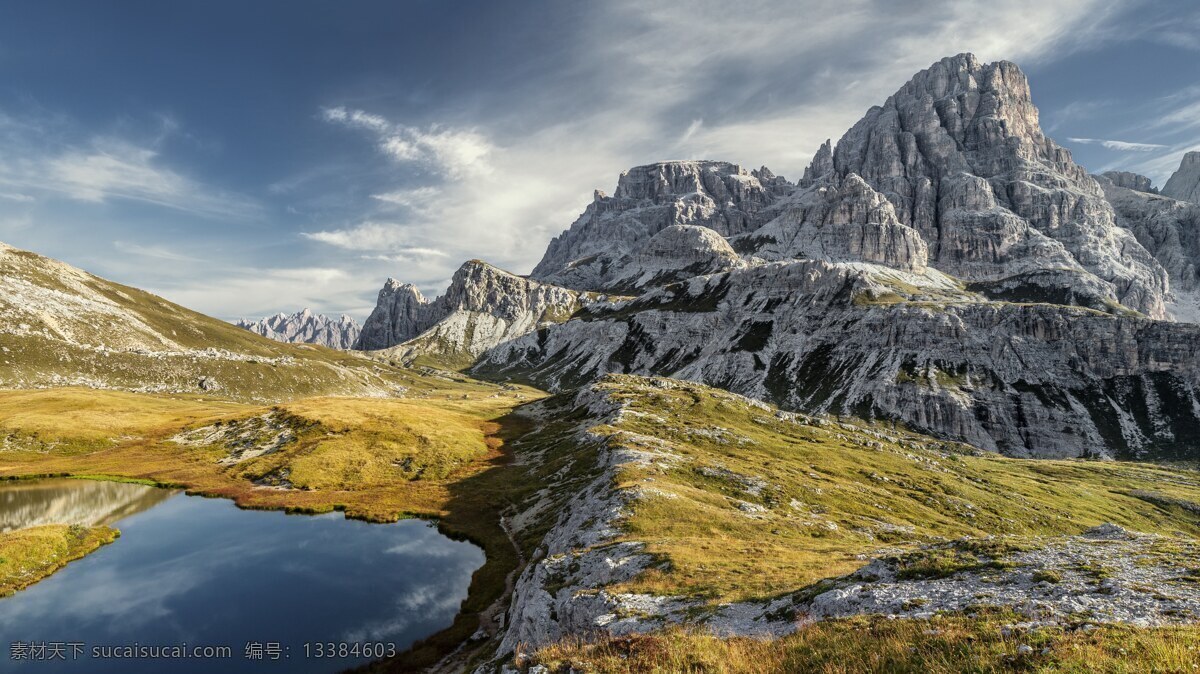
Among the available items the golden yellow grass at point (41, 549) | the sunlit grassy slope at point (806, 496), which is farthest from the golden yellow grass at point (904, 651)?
the golden yellow grass at point (41, 549)

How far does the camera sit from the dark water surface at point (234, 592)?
39875 millimetres

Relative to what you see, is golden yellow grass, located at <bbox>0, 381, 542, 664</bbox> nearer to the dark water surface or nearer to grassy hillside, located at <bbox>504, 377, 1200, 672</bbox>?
the dark water surface

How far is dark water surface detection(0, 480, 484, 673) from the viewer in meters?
39.9

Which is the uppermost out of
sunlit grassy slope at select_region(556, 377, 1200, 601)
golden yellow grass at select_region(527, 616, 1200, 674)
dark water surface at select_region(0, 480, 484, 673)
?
golden yellow grass at select_region(527, 616, 1200, 674)

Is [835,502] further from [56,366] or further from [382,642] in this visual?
[56,366]

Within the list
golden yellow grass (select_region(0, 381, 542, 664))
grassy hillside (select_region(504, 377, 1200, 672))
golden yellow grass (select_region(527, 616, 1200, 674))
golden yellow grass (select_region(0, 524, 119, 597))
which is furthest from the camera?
golden yellow grass (select_region(0, 381, 542, 664))

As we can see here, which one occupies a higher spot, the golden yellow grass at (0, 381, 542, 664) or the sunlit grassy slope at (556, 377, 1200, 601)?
the sunlit grassy slope at (556, 377, 1200, 601)

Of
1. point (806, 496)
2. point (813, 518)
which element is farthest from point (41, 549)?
point (806, 496)

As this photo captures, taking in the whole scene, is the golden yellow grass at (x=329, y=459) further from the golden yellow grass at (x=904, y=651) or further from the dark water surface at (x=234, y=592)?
the golden yellow grass at (x=904, y=651)

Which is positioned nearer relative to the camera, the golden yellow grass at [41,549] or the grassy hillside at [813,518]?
the grassy hillside at [813,518]

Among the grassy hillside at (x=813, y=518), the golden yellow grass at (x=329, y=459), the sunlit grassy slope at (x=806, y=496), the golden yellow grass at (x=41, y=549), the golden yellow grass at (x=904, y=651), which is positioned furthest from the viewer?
the golden yellow grass at (x=329, y=459)

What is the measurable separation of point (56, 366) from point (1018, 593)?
918ft

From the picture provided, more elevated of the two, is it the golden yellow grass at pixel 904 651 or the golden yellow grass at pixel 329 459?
the golden yellow grass at pixel 904 651

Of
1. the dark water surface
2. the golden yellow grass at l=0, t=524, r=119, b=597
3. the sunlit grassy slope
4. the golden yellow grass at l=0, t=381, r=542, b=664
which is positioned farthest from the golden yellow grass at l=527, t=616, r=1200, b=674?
the golden yellow grass at l=0, t=524, r=119, b=597
